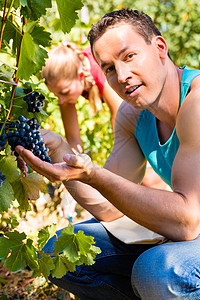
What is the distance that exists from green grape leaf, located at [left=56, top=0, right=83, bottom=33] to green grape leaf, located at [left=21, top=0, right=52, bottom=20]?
46 mm

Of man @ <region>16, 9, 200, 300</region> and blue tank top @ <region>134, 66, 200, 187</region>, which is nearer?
man @ <region>16, 9, 200, 300</region>

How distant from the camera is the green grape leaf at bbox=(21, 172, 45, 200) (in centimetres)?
147

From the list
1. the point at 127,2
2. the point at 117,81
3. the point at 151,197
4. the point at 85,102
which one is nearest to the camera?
the point at 151,197

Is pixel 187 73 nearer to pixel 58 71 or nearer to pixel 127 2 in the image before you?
pixel 58 71

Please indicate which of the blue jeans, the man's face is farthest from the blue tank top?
the blue jeans

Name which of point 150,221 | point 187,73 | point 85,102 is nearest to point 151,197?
point 150,221

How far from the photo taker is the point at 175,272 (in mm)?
→ 1658

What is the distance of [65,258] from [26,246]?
143mm

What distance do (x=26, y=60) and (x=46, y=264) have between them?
68 cm

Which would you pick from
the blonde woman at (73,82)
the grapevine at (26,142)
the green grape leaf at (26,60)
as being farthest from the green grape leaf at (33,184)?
the blonde woman at (73,82)

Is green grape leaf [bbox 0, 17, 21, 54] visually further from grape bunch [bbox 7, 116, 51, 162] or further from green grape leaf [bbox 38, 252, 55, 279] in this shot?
green grape leaf [bbox 38, 252, 55, 279]

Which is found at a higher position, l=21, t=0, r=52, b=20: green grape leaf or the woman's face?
l=21, t=0, r=52, b=20: green grape leaf

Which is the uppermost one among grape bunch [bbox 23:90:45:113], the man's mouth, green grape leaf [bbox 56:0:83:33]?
green grape leaf [bbox 56:0:83:33]

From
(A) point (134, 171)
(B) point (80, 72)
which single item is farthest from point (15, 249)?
(B) point (80, 72)
